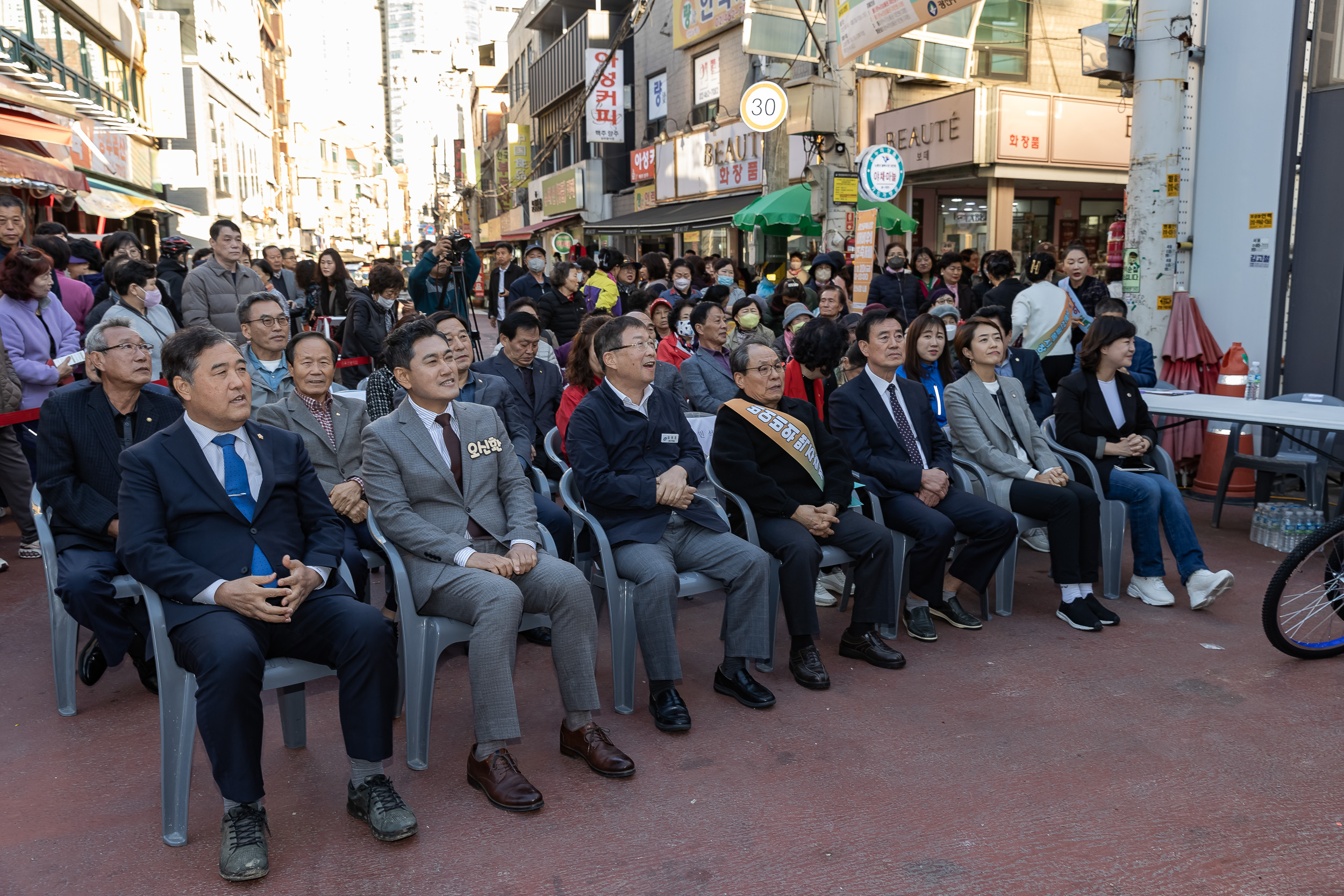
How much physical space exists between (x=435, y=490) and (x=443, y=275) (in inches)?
226

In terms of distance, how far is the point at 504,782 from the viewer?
3.17m

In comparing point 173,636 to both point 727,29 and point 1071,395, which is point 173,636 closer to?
point 1071,395

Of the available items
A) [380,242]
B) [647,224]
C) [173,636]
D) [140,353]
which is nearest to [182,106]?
[647,224]

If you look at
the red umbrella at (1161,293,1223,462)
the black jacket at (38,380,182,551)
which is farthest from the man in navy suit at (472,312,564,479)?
the red umbrella at (1161,293,1223,462)

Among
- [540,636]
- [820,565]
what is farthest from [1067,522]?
[540,636]

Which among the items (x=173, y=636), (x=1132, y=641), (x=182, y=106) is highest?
(x=182, y=106)

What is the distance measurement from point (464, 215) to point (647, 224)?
74049 mm

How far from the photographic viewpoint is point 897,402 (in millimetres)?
4941

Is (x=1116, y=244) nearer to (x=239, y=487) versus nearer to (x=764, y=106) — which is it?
(x=764, y=106)

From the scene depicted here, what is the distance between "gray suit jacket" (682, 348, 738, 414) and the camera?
6.12 m

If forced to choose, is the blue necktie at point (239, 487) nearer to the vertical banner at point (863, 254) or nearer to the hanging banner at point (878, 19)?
the vertical banner at point (863, 254)

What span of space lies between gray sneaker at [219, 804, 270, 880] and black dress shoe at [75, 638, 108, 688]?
5.26 ft

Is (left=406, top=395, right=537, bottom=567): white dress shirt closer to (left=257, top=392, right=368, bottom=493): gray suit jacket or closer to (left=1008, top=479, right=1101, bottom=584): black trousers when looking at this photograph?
(left=257, top=392, right=368, bottom=493): gray suit jacket

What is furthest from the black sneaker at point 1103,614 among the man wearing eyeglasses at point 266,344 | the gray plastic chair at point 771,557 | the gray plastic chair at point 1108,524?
the man wearing eyeglasses at point 266,344
